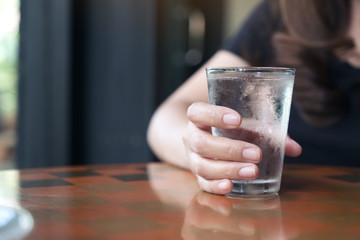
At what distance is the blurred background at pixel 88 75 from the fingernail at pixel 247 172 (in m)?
3.08

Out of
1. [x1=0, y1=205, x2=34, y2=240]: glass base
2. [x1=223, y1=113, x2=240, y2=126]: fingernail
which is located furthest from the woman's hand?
[x1=0, y1=205, x2=34, y2=240]: glass base

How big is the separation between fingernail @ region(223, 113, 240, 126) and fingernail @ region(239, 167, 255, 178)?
71mm

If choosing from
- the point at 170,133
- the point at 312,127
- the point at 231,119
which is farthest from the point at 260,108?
the point at 312,127

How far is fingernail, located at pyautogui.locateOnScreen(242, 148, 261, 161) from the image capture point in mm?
691

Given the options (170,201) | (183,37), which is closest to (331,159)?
(170,201)

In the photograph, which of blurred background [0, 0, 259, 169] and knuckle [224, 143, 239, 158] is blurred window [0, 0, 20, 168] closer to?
blurred background [0, 0, 259, 169]

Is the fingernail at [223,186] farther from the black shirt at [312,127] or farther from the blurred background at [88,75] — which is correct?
the blurred background at [88,75]

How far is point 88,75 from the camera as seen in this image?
3887 millimetres

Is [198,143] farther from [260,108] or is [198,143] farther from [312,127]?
[312,127]

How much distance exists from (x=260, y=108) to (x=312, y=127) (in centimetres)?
100

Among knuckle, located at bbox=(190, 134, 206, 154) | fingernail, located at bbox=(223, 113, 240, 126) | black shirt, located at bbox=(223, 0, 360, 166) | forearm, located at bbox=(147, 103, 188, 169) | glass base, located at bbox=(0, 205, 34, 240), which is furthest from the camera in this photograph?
black shirt, located at bbox=(223, 0, 360, 166)

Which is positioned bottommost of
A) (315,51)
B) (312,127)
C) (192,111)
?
(312,127)

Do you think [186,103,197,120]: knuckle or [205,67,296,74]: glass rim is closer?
[205,67,296,74]: glass rim

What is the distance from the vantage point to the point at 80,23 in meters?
3.86
